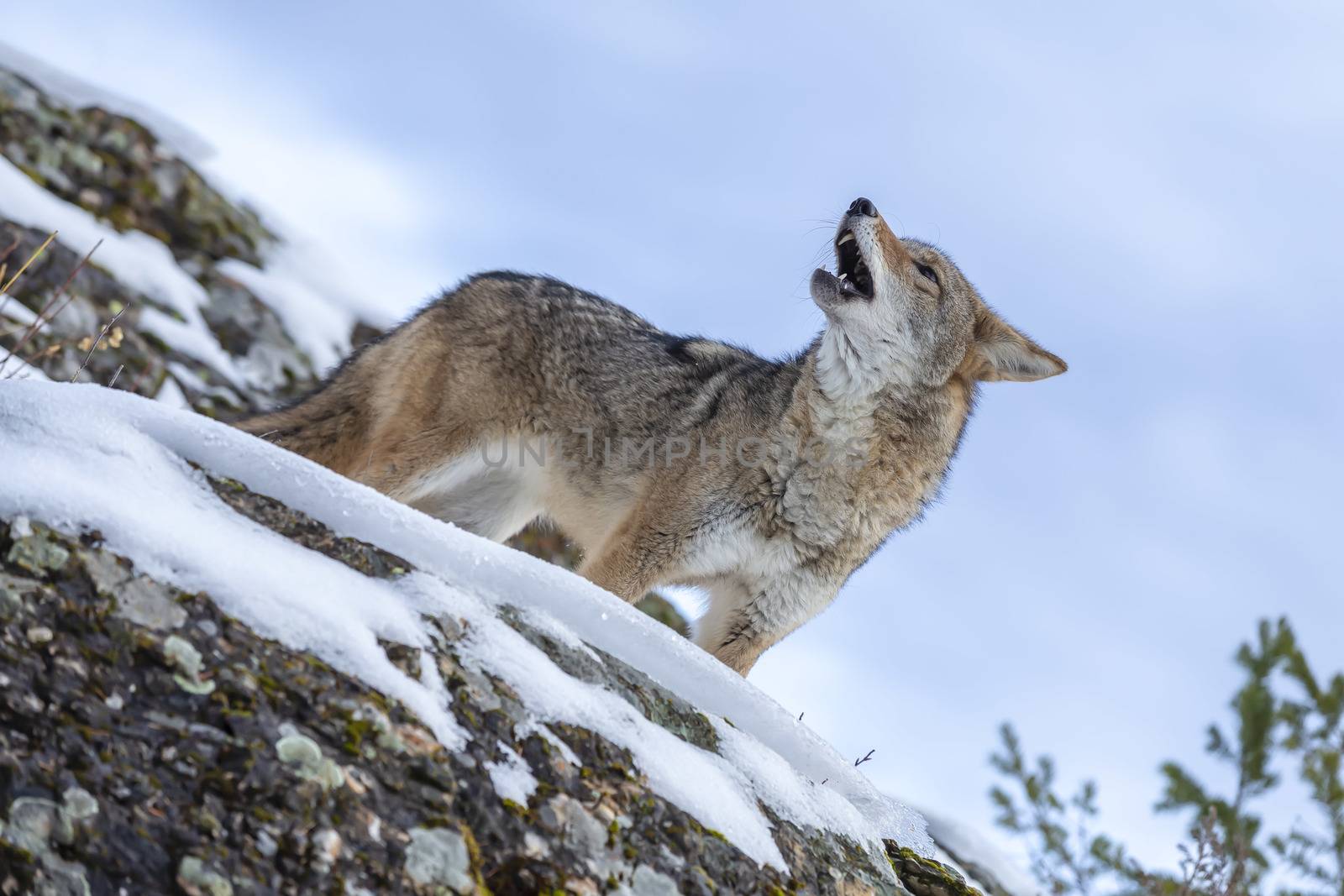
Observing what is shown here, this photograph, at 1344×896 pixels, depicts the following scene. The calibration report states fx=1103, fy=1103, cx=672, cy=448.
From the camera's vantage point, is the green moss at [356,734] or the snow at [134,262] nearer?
the green moss at [356,734]

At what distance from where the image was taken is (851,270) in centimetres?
546

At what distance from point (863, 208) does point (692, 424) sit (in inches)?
53.5

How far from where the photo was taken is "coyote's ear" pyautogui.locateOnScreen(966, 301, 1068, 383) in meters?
5.46

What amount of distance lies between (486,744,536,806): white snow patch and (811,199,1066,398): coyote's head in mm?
3238

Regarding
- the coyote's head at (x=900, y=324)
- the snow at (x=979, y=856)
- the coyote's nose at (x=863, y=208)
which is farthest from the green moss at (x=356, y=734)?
the snow at (x=979, y=856)

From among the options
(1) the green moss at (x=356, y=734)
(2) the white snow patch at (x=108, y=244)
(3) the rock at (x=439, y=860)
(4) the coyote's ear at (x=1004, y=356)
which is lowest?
(3) the rock at (x=439, y=860)

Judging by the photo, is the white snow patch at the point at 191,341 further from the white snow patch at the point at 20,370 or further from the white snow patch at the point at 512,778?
the white snow patch at the point at 512,778

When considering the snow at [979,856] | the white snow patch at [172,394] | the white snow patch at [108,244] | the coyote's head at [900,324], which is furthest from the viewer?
the white snow patch at [108,244]

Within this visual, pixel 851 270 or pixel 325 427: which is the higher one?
pixel 851 270

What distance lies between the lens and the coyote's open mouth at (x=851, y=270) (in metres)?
5.29

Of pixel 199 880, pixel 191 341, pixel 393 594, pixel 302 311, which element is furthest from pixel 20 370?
pixel 302 311

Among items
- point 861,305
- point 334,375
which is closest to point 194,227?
point 334,375

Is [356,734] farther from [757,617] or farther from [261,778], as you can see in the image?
[757,617]

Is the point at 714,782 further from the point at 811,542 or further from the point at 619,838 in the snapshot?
the point at 811,542
